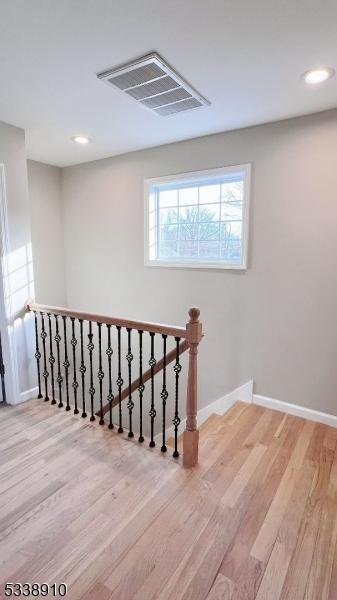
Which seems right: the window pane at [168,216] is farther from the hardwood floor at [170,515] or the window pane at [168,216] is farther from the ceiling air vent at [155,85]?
the hardwood floor at [170,515]

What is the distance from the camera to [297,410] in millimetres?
2693

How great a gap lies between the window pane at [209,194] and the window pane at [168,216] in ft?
1.09

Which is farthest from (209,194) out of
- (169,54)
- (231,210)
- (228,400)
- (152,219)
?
(228,400)

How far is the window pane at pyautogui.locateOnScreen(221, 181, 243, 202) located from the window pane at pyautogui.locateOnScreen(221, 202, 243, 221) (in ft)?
0.14

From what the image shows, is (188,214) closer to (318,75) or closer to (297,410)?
(318,75)

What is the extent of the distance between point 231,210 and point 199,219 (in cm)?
36

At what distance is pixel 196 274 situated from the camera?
3129 mm

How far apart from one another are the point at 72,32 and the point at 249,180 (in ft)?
5.62

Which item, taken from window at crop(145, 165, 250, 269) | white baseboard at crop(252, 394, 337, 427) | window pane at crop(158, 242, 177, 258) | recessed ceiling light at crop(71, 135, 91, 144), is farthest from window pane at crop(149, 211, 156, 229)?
white baseboard at crop(252, 394, 337, 427)

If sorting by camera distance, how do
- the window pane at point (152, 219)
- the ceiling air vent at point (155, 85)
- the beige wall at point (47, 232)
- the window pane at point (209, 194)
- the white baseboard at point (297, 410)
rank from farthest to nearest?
the beige wall at point (47, 232)
the window pane at point (152, 219)
the window pane at point (209, 194)
the white baseboard at point (297, 410)
the ceiling air vent at point (155, 85)

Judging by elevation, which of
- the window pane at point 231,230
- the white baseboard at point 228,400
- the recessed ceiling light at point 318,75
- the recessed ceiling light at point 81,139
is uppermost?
the recessed ceiling light at point 81,139

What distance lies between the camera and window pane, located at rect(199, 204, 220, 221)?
3.03m

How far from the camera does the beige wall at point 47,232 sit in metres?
3.75

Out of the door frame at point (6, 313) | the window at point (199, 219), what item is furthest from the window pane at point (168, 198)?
the door frame at point (6, 313)
